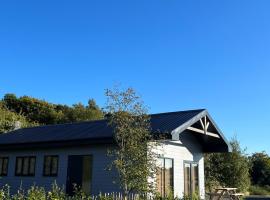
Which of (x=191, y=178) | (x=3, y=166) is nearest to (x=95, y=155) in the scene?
(x=191, y=178)

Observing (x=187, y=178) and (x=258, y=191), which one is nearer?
(x=187, y=178)

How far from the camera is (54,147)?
754 inches

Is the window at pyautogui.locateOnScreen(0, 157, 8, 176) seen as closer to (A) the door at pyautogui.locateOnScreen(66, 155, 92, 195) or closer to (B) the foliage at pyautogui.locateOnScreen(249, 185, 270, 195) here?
(A) the door at pyautogui.locateOnScreen(66, 155, 92, 195)

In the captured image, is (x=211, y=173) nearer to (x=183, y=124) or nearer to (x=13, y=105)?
(x=183, y=124)

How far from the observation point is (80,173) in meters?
17.9

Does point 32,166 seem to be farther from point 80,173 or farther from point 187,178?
point 187,178

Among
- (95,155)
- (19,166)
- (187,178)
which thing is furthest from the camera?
(19,166)

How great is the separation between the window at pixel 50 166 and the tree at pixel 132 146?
629 cm

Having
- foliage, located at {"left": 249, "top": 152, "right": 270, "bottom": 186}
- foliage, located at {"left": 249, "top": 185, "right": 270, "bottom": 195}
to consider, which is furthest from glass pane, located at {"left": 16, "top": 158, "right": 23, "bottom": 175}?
foliage, located at {"left": 249, "top": 152, "right": 270, "bottom": 186}

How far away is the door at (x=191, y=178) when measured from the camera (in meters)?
19.9

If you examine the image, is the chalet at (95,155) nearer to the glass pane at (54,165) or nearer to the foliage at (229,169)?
the glass pane at (54,165)

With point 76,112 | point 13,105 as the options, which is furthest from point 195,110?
point 13,105

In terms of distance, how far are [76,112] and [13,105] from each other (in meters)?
11.2

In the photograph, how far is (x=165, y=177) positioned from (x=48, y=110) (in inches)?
1428
